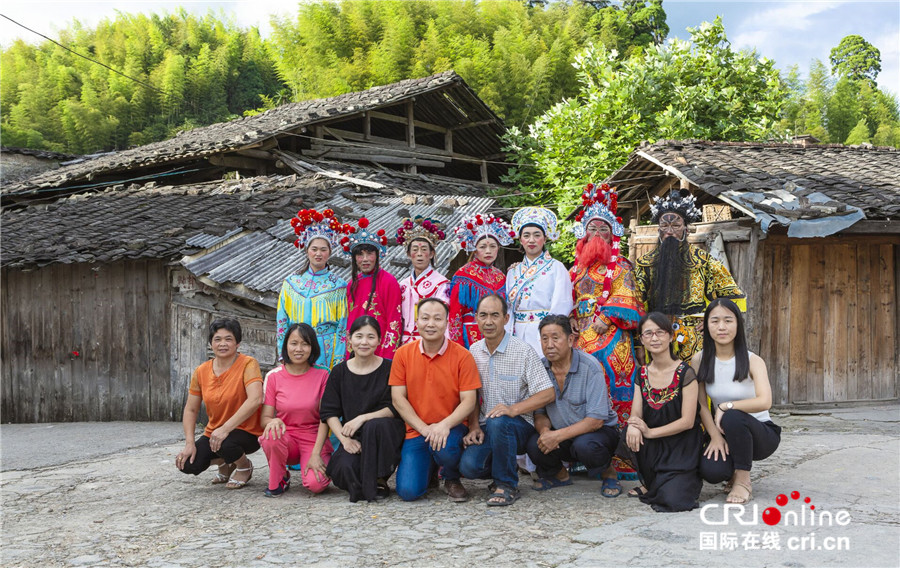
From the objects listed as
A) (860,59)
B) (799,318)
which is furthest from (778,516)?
(860,59)

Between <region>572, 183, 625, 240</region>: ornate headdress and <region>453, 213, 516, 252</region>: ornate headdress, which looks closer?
<region>572, 183, 625, 240</region>: ornate headdress

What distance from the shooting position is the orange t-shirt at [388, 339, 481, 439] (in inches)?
184

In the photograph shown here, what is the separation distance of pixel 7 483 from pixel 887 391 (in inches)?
374

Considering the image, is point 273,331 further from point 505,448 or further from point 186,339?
point 505,448

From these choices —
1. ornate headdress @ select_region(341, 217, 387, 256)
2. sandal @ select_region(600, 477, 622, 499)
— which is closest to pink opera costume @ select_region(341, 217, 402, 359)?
ornate headdress @ select_region(341, 217, 387, 256)

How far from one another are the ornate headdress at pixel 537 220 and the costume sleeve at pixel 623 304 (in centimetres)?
59

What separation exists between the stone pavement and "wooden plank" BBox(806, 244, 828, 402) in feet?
11.1

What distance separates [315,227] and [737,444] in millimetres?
3296

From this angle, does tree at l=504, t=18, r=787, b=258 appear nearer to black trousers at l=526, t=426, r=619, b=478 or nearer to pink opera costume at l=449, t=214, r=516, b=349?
pink opera costume at l=449, t=214, r=516, b=349

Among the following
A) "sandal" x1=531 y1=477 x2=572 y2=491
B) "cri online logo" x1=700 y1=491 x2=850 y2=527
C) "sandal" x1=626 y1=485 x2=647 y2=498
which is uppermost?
"cri online logo" x1=700 y1=491 x2=850 y2=527

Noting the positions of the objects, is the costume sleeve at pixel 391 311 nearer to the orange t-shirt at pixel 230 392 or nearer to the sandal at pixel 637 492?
the orange t-shirt at pixel 230 392

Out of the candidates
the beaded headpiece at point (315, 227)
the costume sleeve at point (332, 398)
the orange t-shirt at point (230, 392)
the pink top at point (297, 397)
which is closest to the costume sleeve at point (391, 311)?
the beaded headpiece at point (315, 227)

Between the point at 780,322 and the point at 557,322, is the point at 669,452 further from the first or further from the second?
→ the point at 780,322

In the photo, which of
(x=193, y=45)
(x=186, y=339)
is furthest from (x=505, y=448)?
(x=193, y=45)
